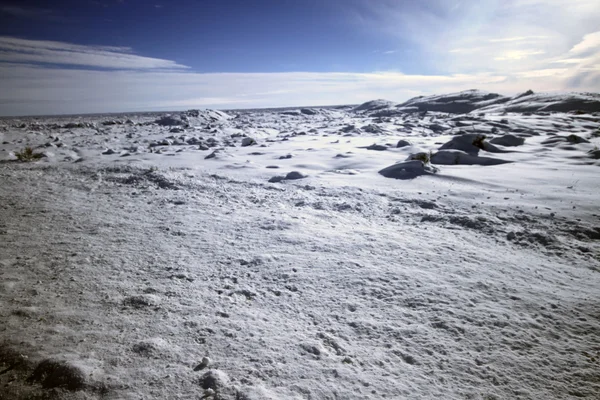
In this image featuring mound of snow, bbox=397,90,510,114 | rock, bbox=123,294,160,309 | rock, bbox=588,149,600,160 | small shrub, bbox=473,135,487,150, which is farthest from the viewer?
mound of snow, bbox=397,90,510,114

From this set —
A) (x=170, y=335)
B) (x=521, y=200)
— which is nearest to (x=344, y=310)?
(x=170, y=335)

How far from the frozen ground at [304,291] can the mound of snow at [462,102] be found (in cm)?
2329

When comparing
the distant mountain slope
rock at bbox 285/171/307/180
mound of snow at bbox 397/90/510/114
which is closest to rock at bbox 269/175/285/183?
rock at bbox 285/171/307/180

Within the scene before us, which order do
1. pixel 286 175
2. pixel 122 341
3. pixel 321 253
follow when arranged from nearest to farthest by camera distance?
pixel 122 341 → pixel 321 253 → pixel 286 175

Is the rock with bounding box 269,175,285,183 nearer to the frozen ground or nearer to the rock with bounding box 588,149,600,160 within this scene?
the frozen ground

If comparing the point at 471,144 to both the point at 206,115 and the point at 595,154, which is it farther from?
the point at 206,115

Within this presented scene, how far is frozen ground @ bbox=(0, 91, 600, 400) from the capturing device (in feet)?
3.69

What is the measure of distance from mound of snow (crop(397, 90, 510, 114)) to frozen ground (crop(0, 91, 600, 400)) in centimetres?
2329

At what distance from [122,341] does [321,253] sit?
46.9 inches

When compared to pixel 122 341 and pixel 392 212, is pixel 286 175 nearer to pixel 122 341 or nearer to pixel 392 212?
pixel 392 212

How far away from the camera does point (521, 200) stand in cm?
282

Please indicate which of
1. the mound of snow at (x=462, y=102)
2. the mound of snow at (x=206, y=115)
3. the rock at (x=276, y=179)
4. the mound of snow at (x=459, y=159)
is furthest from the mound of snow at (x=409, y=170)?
the mound of snow at (x=462, y=102)

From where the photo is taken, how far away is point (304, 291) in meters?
1.63

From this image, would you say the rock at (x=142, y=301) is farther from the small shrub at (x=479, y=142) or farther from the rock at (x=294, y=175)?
the small shrub at (x=479, y=142)
